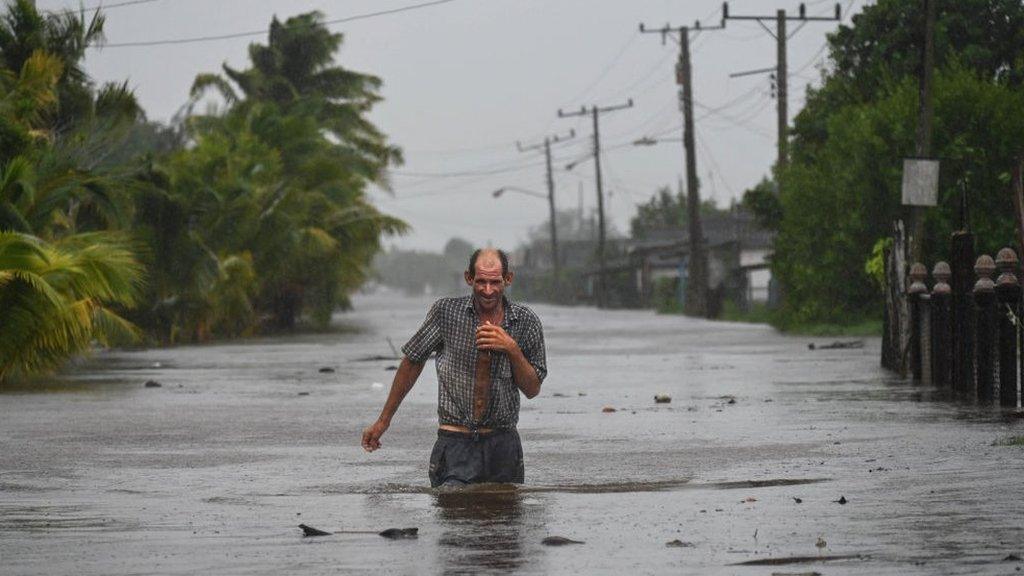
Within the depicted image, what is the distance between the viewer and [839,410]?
58.3 ft

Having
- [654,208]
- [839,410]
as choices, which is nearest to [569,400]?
[839,410]

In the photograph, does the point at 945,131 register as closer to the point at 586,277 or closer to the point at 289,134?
the point at 289,134

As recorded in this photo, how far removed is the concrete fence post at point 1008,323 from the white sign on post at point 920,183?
15935mm

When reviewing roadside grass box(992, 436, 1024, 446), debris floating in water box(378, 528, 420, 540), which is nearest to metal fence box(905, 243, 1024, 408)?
roadside grass box(992, 436, 1024, 446)

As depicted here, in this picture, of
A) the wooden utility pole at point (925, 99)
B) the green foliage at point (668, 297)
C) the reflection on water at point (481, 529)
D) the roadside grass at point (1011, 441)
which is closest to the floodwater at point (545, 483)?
the reflection on water at point (481, 529)

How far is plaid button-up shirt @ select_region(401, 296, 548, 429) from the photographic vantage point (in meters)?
9.94

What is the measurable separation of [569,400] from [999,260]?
5.52 metres

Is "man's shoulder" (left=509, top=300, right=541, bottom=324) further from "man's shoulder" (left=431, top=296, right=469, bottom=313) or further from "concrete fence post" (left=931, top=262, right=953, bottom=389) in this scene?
"concrete fence post" (left=931, top=262, right=953, bottom=389)

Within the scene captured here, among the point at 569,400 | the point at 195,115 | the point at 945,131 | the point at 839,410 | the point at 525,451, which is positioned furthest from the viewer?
the point at 195,115

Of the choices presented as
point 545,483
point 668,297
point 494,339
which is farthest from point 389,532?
point 668,297

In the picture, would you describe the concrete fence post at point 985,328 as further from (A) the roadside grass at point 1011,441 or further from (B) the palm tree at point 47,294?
(B) the palm tree at point 47,294

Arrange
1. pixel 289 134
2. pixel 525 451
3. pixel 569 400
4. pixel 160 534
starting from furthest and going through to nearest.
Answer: pixel 289 134
pixel 569 400
pixel 525 451
pixel 160 534

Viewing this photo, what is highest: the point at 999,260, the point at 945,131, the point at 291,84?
the point at 291,84

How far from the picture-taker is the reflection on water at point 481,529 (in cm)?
793
